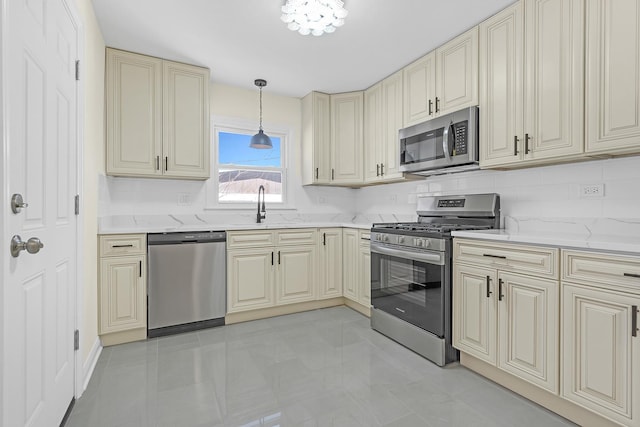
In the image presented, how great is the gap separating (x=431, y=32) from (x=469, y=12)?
316mm

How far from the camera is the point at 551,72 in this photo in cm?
202

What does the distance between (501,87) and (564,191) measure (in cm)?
84

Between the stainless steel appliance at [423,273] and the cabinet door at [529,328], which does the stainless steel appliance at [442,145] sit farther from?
the cabinet door at [529,328]

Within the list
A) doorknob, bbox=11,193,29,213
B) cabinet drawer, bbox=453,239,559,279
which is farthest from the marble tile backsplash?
doorknob, bbox=11,193,29,213

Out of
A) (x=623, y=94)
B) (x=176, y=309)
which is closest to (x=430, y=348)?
(x=623, y=94)

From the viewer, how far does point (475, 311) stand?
2141 mm

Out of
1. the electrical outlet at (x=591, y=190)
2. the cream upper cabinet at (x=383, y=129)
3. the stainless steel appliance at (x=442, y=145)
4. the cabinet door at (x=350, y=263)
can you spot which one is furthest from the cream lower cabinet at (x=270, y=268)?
the electrical outlet at (x=591, y=190)

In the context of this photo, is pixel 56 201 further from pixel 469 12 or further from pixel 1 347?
pixel 469 12

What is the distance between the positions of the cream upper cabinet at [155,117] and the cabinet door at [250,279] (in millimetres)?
922

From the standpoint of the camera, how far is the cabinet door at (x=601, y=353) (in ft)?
4.73

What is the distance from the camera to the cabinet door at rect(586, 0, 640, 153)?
1.67 meters

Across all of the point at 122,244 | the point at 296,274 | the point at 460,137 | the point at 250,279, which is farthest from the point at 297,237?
the point at 460,137

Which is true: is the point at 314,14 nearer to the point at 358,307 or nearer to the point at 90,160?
the point at 90,160

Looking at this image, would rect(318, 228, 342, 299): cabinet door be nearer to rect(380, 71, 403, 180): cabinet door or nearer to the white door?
rect(380, 71, 403, 180): cabinet door
